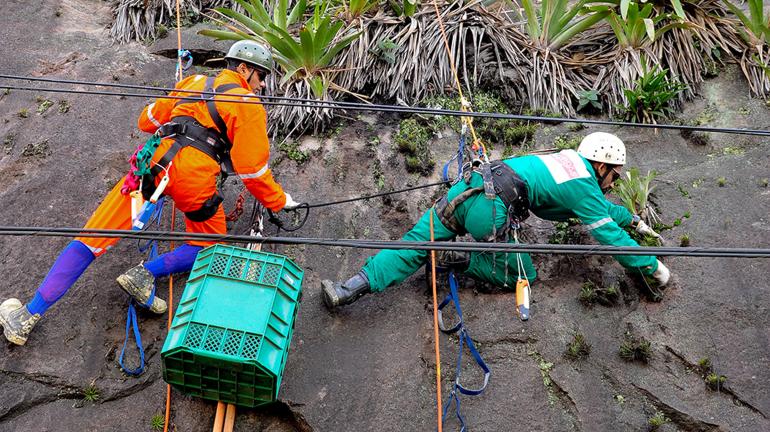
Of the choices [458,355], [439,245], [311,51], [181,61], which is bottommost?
[458,355]

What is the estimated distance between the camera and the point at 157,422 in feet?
15.9

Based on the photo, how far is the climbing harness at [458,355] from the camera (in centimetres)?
488

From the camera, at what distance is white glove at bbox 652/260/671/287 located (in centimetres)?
548

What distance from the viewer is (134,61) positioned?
823 cm

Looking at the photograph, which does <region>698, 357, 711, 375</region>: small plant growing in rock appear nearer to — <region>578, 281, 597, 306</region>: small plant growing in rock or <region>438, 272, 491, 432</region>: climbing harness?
<region>578, 281, 597, 306</region>: small plant growing in rock

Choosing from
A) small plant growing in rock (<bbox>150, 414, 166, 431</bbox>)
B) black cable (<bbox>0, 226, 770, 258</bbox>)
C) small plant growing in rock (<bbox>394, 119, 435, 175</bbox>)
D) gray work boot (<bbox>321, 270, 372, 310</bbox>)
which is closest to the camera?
black cable (<bbox>0, 226, 770, 258</bbox>)

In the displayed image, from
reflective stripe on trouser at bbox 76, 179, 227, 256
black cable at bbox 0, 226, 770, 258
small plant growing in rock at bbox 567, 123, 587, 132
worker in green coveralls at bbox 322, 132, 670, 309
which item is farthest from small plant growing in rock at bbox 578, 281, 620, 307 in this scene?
reflective stripe on trouser at bbox 76, 179, 227, 256

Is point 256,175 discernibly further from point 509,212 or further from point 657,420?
point 657,420

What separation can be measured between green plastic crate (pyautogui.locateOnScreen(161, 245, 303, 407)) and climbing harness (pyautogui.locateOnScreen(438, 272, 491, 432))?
4.03 ft

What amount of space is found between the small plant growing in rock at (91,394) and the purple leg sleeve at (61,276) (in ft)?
2.15

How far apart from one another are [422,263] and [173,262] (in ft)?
6.24

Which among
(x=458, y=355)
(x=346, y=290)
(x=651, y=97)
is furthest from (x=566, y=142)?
→ (x=346, y=290)

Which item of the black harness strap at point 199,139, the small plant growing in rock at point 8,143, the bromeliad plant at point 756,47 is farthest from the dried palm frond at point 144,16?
the bromeliad plant at point 756,47

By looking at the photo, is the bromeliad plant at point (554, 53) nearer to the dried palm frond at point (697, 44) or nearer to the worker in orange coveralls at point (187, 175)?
the dried palm frond at point (697, 44)
